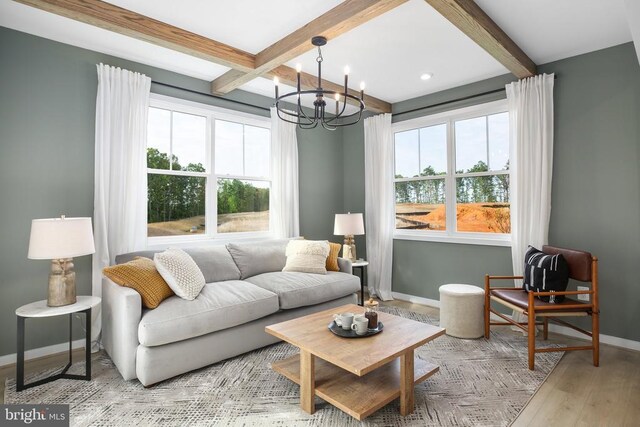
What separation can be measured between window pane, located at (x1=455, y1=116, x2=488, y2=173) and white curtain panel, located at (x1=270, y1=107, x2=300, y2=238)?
2062mm

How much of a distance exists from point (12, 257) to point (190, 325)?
1.63m

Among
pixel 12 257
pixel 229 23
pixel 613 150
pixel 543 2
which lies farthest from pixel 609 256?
pixel 12 257

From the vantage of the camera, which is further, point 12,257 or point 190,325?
point 12,257

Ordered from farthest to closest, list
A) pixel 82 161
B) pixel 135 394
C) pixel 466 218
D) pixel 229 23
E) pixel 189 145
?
pixel 466 218 → pixel 189 145 → pixel 82 161 → pixel 229 23 → pixel 135 394

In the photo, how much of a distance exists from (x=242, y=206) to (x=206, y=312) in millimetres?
1886

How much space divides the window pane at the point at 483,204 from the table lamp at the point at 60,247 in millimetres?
3835

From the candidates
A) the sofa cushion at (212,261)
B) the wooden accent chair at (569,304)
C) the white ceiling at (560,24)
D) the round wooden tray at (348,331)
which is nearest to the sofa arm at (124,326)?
the sofa cushion at (212,261)

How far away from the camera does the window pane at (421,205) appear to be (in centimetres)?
434

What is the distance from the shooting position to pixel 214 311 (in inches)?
101

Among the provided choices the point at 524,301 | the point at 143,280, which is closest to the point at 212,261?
the point at 143,280

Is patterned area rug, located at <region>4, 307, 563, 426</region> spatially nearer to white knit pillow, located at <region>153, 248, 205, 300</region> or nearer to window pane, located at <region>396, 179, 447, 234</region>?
white knit pillow, located at <region>153, 248, 205, 300</region>

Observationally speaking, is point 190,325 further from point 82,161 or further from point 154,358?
point 82,161

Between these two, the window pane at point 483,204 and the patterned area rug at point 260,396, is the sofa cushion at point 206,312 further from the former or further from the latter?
the window pane at point 483,204

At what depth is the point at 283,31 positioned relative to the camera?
2758 millimetres
